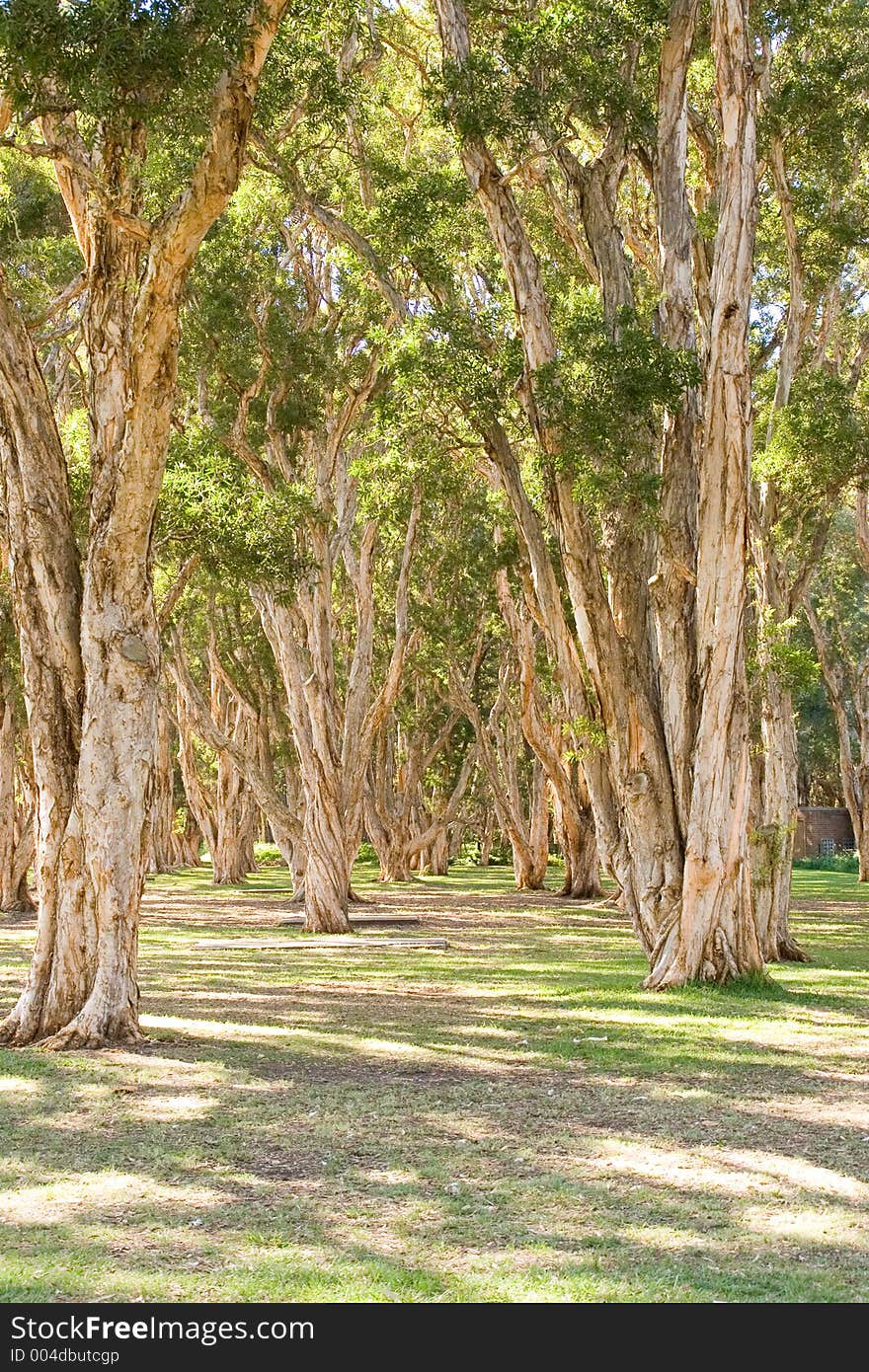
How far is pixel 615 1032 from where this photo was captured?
1072 cm

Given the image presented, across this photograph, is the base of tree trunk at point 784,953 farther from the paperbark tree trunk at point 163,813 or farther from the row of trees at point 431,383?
the paperbark tree trunk at point 163,813

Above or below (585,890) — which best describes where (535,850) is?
above

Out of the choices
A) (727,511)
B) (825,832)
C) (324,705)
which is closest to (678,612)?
(727,511)

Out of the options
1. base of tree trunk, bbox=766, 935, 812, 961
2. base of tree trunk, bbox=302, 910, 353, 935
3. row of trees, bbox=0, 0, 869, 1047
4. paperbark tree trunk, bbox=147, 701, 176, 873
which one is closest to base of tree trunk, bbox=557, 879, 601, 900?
row of trees, bbox=0, 0, 869, 1047

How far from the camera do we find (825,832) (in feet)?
191

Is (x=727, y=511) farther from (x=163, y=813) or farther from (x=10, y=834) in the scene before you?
(x=163, y=813)

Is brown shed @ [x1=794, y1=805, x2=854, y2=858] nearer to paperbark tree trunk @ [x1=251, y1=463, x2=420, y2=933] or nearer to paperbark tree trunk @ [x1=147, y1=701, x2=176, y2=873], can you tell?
paperbark tree trunk @ [x1=147, y1=701, x2=176, y2=873]

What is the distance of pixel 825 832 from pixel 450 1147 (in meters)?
54.0

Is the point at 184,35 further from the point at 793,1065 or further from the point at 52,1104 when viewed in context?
the point at 793,1065

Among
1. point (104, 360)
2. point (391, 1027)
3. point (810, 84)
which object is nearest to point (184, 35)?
point (104, 360)

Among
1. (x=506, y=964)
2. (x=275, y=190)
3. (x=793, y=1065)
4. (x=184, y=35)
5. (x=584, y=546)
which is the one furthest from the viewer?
(x=275, y=190)

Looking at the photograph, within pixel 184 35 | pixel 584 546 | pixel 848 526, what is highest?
pixel 848 526

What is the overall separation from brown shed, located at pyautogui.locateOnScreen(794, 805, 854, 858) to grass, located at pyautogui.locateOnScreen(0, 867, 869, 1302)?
43526 mm

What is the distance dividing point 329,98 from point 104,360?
7.86 metres
